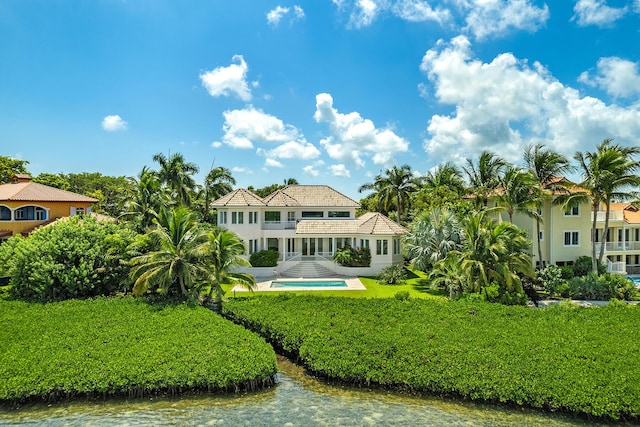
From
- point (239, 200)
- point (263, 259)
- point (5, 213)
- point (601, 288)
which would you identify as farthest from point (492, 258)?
point (5, 213)

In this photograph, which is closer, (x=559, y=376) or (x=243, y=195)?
(x=559, y=376)

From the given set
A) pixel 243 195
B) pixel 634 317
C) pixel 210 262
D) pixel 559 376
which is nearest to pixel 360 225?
pixel 243 195

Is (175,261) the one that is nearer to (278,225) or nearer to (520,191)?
(278,225)

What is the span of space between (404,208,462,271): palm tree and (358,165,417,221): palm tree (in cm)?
1148

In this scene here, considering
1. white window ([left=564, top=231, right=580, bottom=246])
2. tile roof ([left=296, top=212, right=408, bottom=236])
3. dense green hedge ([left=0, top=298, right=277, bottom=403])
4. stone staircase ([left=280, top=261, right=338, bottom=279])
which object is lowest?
dense green hedge ([left=0, top=298, right=277, bottom=403])

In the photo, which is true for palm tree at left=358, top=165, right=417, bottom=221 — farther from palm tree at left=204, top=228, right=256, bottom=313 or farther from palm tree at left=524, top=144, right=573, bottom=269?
palm tree at left=204, top=228, right=256, bottom=313

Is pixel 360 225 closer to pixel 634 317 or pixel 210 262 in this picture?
pixel 210 262

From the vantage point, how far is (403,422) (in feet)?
36.9

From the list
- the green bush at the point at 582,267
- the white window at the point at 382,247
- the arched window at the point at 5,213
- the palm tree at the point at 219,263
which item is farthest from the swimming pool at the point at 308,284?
the arched window at the point at 5,213

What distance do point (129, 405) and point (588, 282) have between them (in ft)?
83.5

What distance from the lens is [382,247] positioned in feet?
104

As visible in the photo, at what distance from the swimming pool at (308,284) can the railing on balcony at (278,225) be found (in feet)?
20.8

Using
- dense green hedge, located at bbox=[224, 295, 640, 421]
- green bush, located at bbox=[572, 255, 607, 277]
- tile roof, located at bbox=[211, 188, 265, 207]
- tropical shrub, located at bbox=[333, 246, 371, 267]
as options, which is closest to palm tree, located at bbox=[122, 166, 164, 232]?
tile roof, located at bbox=[211, 188, 265, 207]

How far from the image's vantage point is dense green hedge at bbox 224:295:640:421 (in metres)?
11.9
